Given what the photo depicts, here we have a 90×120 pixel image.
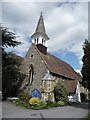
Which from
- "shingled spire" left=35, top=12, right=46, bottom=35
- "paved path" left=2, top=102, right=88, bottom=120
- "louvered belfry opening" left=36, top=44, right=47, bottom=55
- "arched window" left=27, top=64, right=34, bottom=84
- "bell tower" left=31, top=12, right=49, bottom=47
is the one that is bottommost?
"paved path" left=2, top=102, right=88, bottom=120

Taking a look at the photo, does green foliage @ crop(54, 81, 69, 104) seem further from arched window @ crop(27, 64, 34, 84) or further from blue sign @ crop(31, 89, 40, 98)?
arched window @ crop(27, 64, 34, 84)

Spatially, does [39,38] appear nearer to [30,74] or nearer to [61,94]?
[30,74]

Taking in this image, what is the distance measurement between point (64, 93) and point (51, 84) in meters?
2.47

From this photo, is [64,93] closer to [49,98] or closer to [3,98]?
[49,98]

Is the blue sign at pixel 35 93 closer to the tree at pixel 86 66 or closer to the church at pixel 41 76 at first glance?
the church at pixel 41 76

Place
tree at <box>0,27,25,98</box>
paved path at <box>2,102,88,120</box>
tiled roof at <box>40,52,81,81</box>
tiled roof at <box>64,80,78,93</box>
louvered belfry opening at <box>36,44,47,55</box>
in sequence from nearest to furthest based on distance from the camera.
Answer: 1. paved path at <box>2,102,88,120</box>
2. tree at <box>0,27,25,98</box>
3. tiled roof at <box>64,80,78,93</box>
4. tiled roof at <box>40,52,81,81</box>
5. louvered belfry opening at <box>36,44,47,55</box>

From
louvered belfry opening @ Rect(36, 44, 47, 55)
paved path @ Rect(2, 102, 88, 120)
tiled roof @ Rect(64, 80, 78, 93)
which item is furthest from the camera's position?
louvered belfry opening @ Rect(36, 44, 47, 55)

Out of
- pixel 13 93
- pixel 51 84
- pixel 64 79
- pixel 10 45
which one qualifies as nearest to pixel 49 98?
pixel 51 84

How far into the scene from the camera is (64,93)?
17.2m

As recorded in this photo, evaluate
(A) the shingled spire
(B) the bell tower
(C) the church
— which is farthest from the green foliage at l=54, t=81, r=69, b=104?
(A) the shingled spire

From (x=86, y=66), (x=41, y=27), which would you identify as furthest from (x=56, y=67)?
(x=41, y=27)

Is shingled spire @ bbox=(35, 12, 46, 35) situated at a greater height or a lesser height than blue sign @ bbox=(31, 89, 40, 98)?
greater

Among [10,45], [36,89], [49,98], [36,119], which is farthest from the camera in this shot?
[10,45]

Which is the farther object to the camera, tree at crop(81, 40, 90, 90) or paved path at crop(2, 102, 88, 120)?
tree at crop(81, 40, 90, 90)
